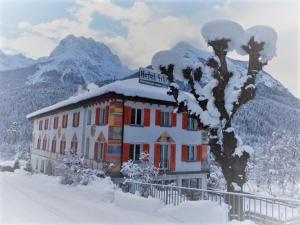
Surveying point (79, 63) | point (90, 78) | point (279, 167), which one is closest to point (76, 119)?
point (90, 78)

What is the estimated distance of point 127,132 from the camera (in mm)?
14258

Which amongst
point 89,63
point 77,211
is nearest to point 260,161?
point 89,63

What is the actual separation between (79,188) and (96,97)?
5.00 metres

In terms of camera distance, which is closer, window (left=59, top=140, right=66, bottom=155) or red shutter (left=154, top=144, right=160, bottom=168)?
red shutter (left=154, top=144, right=160, bottom=168)

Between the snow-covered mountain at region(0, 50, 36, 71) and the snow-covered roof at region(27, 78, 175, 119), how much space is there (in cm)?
327

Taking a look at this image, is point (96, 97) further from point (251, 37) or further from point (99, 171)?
point (251, 37)

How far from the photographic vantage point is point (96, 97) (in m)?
14.8

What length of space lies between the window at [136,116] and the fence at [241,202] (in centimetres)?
409

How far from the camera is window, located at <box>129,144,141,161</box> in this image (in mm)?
14281

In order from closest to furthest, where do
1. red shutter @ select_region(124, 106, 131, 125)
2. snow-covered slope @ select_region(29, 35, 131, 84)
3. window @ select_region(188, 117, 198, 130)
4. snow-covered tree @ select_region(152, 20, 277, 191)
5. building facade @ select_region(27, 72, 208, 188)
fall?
snow-covered tree @ select_region(152, 20, 277, 191), snow-covered slope @ select_region(29, 35, 131, 84), building facade @ select_region(27, 72, 208, 188), red shutter @ select_region(124, 106, 131, 125), window @ select_region(188, 117, 198, 130)

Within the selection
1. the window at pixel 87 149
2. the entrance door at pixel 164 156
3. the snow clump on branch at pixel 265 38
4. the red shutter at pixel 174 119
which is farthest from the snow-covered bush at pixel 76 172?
the snow clump on branch at pixel 265 38

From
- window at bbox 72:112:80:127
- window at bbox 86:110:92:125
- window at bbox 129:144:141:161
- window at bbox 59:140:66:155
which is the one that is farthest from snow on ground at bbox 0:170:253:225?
window at bbox 59:140:66:155

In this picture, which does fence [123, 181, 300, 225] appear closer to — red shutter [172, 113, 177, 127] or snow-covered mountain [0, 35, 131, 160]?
red shutter [172, 113, 177, 127]

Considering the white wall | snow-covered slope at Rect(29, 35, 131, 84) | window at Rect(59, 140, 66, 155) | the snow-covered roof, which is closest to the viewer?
snow-covered slope at Rect(29, 35, 131, 84)
